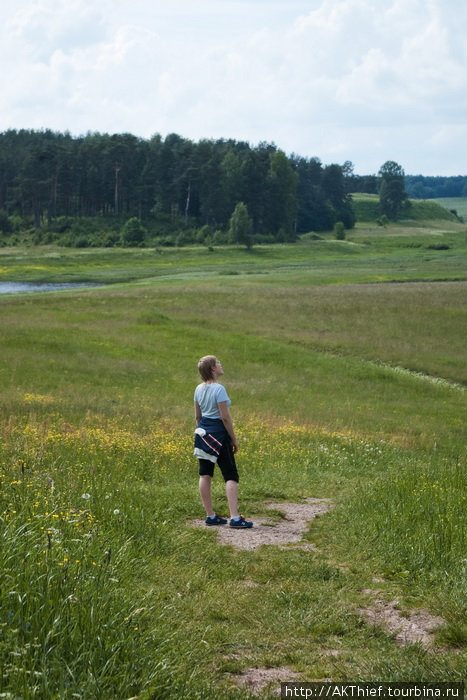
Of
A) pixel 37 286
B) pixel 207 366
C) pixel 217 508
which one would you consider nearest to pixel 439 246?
pixel 37 286

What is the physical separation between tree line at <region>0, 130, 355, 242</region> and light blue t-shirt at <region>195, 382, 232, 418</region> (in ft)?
446

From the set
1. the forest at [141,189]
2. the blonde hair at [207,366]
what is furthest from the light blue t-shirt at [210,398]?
the forest at [141,189]

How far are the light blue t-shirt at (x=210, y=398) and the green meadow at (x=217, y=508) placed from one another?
1447mm

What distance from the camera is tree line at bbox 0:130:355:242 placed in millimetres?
148000

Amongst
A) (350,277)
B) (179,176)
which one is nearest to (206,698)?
(350,277)

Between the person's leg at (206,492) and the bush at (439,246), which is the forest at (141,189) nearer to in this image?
the bush at (439,246)

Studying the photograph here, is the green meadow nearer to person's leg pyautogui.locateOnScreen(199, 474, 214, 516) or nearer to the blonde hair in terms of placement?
person's leg pyautogui.locateOnScreen(199, 474, 214, 516)

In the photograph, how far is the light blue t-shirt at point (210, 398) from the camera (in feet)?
33.3

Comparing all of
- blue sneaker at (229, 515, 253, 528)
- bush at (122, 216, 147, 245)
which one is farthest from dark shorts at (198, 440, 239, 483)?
bush at (122, 216, 147, 245)

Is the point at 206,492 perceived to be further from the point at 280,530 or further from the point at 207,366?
the point at 207,366

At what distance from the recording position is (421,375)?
3631 cm

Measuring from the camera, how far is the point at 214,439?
33.4 ft

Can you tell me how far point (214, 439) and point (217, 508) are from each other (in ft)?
5.23

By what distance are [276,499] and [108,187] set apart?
150m
